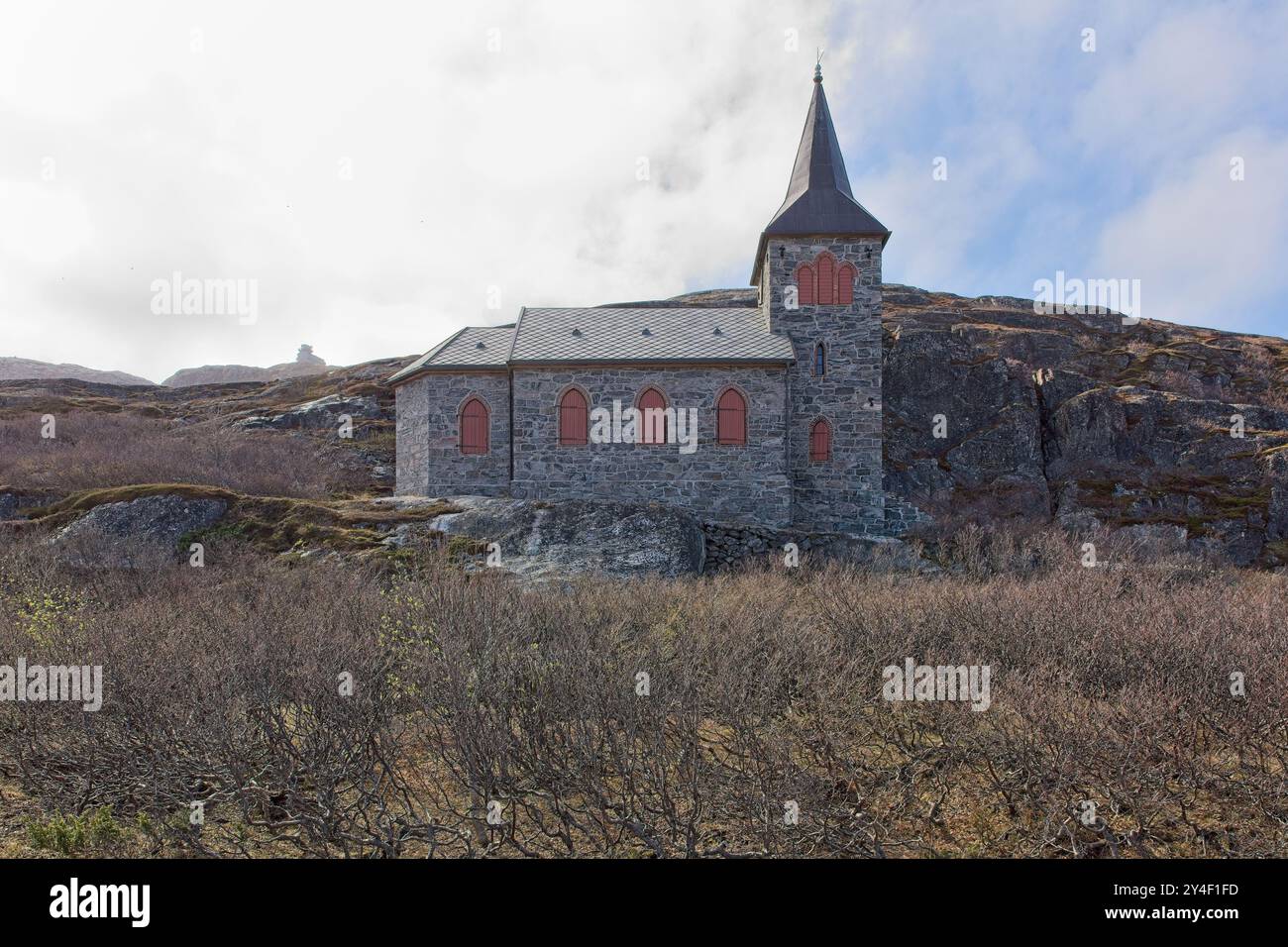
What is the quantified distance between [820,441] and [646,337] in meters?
7.05

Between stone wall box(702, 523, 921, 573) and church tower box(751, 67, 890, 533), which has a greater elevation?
church tower box(751, 67, 890, 533)

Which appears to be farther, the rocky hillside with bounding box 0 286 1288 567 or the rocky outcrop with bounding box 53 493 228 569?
the rocky hillside with bounding box 0 286 1288 567

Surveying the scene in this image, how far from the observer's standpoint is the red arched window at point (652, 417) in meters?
24.2

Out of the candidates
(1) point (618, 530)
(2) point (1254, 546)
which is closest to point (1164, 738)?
(1) point (618, 530)

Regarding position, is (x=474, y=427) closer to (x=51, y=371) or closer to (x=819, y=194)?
(x=819, y=194)

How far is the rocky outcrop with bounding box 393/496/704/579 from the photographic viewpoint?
17.2 metres

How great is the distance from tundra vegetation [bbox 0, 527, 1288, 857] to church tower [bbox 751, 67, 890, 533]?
16109 mm

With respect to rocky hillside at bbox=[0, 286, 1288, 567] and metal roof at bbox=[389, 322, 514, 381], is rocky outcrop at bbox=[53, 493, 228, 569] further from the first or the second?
rocky hillside at bbox=[0, 286, 1288, 567]


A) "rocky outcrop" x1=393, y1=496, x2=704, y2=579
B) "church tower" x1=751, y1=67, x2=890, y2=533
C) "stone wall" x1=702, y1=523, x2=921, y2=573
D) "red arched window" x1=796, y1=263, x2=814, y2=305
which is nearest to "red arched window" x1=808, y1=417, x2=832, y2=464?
"church tower" x1=751, y1=67, x2=890, y2=533

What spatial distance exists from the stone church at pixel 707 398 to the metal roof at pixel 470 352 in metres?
0.09

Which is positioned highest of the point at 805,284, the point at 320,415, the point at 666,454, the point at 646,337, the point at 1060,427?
the point at 805,284

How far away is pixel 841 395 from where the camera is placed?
25547 mm

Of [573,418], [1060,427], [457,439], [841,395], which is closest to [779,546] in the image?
[841,395]
